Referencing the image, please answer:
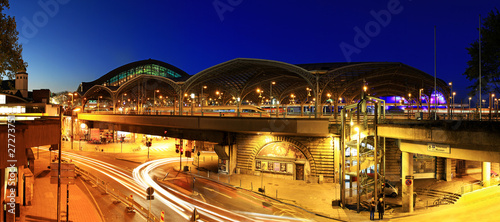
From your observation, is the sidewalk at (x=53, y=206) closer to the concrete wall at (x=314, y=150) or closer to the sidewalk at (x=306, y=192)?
the sidewalk at (x=306, y=192)

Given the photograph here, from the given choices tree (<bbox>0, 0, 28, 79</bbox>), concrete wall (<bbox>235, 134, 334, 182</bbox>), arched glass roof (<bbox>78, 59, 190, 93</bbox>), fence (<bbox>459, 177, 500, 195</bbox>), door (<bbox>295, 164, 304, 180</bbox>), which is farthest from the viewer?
arched glass roof (<bbox>78, 59, 190, 93</bbox>)

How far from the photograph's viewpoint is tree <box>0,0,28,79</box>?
1389cm

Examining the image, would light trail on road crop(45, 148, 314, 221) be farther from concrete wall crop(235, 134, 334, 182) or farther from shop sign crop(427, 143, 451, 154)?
concrete wall crop(235, 134, 334, 182)

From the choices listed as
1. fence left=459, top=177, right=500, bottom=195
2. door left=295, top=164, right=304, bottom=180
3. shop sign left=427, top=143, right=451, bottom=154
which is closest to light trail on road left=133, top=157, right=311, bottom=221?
shop sign left=427, top=143, right=451, bottom=154

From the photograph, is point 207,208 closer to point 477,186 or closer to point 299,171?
point 299,171

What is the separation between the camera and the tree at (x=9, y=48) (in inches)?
547

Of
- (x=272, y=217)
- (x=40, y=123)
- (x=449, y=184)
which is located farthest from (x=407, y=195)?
(x=40, y=123)

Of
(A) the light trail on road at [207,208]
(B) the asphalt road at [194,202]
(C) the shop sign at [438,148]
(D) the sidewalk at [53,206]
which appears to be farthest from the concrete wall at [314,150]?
(D) the sidewalk at [53,206]

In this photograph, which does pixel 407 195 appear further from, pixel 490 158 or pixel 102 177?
pixel 102 177

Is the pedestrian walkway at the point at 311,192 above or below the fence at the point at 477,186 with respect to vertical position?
below

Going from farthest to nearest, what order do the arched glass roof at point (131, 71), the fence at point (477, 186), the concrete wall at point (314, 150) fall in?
the arched glass roof at point (131, 71), the concrete wall at point (314, 150), the fence at point (477, 186)

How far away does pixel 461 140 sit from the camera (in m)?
16.7

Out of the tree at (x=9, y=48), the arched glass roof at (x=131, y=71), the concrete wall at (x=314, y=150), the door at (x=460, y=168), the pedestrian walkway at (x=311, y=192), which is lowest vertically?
the pedestrian walkway at (x=311, y=192)

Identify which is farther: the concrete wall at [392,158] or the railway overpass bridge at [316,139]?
the concrete wall at [392,158]
